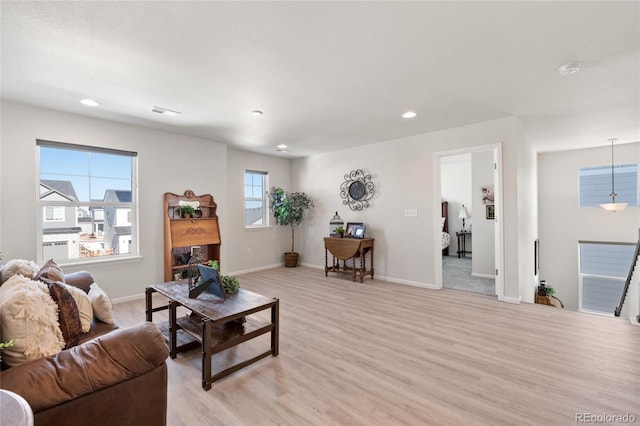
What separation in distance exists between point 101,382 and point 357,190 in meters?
4.46

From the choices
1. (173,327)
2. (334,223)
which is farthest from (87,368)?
(334,223)

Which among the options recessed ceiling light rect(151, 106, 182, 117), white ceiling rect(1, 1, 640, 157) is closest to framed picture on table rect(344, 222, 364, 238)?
white ceiling rect(1, 1, 640, 157)

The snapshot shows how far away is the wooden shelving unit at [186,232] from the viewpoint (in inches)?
161

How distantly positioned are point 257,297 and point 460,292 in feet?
10.2

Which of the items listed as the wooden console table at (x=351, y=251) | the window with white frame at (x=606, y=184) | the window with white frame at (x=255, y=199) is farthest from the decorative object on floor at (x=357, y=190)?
the window with white frame at (x=606, y=184)

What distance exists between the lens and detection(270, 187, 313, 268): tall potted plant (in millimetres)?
5723

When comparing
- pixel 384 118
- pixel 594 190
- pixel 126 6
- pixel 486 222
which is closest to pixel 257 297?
pixel 126 6

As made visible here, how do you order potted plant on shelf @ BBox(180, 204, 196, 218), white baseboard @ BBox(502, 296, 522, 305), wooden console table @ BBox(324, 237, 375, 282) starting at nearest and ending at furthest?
1. white baseboard @ BBox(502, 296, 522, 305)
2. potted plant on shelf @ BBox(180, 204, 196, 218)
3. wooden console table @ BBox(324, 237, 375, 282)

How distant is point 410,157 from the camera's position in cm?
453

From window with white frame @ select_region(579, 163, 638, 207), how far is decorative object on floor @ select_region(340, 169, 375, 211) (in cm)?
457

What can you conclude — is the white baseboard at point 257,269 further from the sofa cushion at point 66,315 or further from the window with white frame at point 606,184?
the window with white frame at point 606,184

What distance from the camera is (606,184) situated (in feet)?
18.6

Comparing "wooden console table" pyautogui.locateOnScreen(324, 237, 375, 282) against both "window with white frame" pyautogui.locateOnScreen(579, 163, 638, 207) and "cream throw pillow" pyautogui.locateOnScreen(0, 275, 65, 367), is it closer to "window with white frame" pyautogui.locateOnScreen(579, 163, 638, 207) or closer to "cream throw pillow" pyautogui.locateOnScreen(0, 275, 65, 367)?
"cream throw pillow" pyautogui.locateOnScreen(0, 275, 65, 367)

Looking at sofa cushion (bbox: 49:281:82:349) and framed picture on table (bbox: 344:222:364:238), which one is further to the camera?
framed picture on table (bbox: 344:222:364:238)
